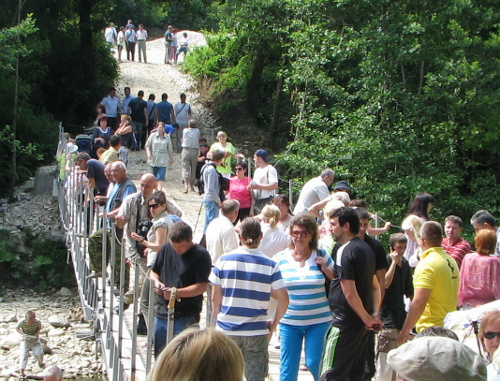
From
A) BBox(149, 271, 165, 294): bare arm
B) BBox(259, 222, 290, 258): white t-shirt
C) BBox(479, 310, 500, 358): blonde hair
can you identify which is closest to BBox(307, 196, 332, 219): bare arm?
BBox(259, 222, 290, 258): white t-shirt

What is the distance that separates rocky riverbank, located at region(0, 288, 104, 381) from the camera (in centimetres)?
1472

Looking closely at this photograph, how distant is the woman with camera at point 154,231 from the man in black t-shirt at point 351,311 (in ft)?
6.65

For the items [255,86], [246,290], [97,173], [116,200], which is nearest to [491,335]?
[246,290]

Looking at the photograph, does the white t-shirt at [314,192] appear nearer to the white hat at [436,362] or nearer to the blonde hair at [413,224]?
the blonde hair at [413,224]

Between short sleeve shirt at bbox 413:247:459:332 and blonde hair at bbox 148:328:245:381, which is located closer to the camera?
blonde hair at bbox 148:328:245:381

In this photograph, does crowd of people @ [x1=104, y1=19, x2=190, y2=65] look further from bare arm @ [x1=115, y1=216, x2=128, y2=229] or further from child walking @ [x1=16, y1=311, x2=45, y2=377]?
bare arm @ [x1=115, y1=216, x2=128, y2=229]

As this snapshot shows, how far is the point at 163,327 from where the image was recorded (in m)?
5.91

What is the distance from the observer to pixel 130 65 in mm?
31219

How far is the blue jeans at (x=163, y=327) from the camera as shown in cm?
591

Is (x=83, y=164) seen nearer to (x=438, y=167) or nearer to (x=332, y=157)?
(x=332, y=157)

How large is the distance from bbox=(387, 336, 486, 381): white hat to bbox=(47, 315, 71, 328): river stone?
14.9 metres

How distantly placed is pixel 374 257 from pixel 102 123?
9.94 meters

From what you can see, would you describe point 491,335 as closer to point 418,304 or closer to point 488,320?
point 488,320

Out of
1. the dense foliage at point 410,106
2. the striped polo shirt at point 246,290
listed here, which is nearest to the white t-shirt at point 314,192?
the striped polo shirt at point 246,290
